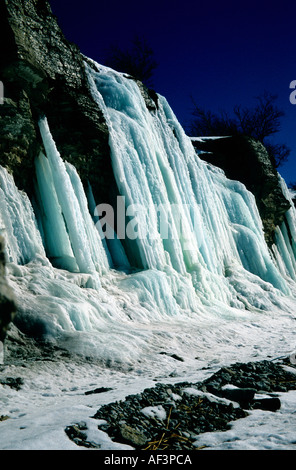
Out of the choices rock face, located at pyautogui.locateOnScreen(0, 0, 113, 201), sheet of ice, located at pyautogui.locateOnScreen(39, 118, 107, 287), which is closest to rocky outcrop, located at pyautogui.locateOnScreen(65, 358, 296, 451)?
sheet of ice, located at pyautogui.locateOnScreen(39, 118, 107, 287)

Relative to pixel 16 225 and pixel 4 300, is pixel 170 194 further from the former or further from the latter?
pixel 4 300

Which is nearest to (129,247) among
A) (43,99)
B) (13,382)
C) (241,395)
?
(43,99)

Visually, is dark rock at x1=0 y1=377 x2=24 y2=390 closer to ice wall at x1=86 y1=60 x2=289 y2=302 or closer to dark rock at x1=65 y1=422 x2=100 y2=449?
dark rock at x1=65 y1=422 x2=100 y2=449

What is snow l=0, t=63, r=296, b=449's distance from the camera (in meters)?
3.68

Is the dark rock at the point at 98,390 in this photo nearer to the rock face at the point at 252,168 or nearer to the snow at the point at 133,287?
the snow at the point at 133,287

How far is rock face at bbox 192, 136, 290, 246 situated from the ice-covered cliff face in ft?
11.5

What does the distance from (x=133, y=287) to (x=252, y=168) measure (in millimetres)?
11405

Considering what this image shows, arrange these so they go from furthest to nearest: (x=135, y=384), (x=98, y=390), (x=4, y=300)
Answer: (x=135, y=384) < (x=98, y=390) < (x=4, y=300)

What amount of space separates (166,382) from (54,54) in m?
7.21

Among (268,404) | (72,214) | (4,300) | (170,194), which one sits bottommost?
(268,404)

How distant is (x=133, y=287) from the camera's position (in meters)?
8.21

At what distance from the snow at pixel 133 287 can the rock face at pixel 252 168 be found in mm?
3464

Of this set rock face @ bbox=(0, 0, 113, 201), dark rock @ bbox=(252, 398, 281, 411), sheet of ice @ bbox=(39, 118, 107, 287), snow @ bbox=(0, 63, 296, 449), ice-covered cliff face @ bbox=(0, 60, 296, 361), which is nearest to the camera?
dark rock @ bbox=(252, 398, 281, 411)
